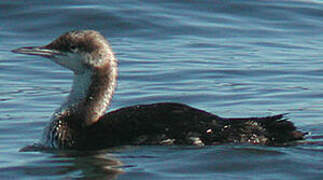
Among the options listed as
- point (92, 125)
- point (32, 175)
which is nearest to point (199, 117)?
point (92, 125)

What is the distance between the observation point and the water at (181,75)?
30.4 feet

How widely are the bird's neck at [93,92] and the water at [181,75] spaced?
528 millimetres

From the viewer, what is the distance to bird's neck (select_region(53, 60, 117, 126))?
10.2m

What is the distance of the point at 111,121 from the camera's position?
9.89 metres

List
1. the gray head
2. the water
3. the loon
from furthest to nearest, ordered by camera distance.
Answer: the gray head
the loon
the water

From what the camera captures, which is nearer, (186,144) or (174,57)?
(186,144)

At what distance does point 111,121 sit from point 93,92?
49cm

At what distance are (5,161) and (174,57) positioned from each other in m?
6.85

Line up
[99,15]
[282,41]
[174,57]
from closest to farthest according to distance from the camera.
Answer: [174,57] → [282,41] → [99,15]

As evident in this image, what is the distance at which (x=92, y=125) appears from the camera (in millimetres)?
10094

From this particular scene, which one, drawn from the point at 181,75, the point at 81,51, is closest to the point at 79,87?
the point at 81,51

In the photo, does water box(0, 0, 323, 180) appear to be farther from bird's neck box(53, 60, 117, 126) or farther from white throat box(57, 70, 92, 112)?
white throat box(57, 70, 92, 112)

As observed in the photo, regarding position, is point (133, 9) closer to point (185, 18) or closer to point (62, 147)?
point (185, 18)

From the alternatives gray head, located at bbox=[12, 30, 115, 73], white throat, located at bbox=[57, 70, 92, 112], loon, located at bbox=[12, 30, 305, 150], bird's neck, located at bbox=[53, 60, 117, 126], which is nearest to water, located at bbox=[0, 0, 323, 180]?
loon, located at bbox=[12, 30, 305, 150]
